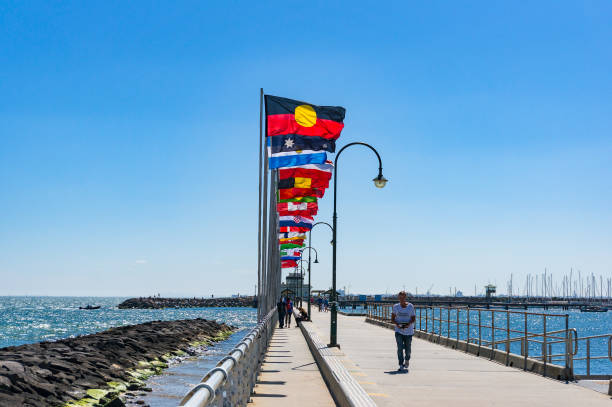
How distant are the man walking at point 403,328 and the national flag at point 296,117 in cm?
641

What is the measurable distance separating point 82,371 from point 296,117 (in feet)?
41.9

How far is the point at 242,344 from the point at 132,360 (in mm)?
22993

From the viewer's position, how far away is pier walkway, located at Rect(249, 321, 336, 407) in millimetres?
11164

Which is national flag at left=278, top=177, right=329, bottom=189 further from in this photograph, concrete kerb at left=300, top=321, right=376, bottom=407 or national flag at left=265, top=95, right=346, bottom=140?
concrete kerb at left=300, top=321, right=376, bottom=407

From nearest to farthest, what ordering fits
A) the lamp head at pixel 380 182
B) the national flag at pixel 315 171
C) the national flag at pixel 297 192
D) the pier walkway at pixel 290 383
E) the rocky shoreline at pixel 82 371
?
the pier walkway at pixel 290 383
the rocky shoreline at pixel 82 371
the lamp head at pixel 380 182
the national flag at pixel 315 171
the national flag at pixel 297 192

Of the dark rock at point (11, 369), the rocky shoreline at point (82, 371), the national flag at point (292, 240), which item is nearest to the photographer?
the rocky shoreline at point (82, 371)

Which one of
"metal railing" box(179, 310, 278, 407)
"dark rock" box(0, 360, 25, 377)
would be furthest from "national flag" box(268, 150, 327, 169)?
"dark rock" box(0, 360, 25, 377)

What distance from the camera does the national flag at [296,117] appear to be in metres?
19.4

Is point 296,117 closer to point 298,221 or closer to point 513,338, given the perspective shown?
point 513,338

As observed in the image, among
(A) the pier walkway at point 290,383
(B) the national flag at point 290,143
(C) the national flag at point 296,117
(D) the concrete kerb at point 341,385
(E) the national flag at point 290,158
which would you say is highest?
(C) the national flag at point 296,117

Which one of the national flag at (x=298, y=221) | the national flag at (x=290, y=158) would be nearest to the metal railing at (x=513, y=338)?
the national flag at (x=290, y=158)

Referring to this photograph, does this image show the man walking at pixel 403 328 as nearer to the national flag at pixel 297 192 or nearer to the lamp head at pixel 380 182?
the lamp head at pixel 380 182

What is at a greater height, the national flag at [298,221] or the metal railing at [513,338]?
the national flag at [298,221]

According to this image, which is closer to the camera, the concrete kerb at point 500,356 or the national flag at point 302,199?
the concrete kerb at point 500,356
